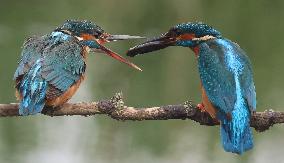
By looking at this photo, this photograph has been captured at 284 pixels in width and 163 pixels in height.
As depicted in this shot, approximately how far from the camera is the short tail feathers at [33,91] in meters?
4.50

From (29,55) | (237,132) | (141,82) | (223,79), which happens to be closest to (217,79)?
(223,79)

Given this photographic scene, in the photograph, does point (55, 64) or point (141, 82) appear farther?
point (141, 82)

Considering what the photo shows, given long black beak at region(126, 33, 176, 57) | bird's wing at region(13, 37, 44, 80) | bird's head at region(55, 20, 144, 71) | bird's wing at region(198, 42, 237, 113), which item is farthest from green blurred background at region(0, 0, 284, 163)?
bird's wing at region(198, 42, 237, 113)

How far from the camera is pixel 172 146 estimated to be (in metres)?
9.66

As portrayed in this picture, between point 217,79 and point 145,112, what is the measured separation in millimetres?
450

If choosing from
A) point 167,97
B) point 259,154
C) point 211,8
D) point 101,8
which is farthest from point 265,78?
point 101,8

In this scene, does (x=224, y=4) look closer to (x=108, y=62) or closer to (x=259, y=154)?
(x=108, y=62)

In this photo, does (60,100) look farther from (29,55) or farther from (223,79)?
(223,79)

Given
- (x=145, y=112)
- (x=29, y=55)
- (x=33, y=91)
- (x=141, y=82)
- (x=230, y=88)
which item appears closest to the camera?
(x=145, y=112)

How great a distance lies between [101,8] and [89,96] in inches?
211

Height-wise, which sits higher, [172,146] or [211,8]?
[211,8]

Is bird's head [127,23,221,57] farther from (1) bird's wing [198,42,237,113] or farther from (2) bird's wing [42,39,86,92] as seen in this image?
(2) bird's wing [42,39,86,92]

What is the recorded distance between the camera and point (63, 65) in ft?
16.1

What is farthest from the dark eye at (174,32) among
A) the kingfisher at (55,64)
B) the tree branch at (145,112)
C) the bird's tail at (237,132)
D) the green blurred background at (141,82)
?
the green blurred background at (141,82)
